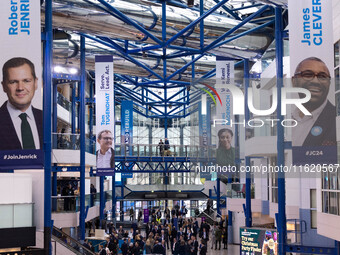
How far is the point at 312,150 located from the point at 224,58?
13.6 m

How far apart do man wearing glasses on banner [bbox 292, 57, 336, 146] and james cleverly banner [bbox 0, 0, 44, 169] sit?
729 centimetres

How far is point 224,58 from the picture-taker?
88.2ft

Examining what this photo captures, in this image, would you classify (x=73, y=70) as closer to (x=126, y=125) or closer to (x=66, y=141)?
(x=66, y=141)

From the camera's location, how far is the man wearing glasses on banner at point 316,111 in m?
13.9

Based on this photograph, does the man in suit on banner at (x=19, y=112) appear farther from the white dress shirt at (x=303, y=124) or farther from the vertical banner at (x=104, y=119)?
the vertical banner at (x=104, y=119)

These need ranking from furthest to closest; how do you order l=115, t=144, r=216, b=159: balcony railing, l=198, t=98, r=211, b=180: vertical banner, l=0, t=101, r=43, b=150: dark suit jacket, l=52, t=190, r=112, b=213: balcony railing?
l=115, t=144, r=216, b=159: balcony railing < l=198, t=98, r=211, b=180: vertical banner < l=52, t=190, r=112, b=213: balcony railing < l=0, t=101, r=43, b=150: dark suit jacket

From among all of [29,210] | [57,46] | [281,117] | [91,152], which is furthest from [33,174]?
[91,152]

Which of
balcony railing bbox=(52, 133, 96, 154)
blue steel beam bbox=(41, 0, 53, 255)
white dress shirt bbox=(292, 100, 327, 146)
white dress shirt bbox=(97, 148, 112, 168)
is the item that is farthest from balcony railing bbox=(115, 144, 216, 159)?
white dress shirt bbox=(292, 100, 327, 146)

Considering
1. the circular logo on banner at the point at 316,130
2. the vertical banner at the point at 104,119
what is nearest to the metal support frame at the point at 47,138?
the circular logo on banner at the point at 316,130

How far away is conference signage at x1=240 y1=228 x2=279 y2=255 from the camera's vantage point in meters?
19.0

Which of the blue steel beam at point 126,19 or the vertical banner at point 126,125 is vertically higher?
the blue steel beam at point 126,19

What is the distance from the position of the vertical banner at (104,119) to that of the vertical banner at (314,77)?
1366 centimetres

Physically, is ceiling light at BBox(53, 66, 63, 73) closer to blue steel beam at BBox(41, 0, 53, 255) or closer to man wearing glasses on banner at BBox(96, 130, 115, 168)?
man wearing glasses on banner at BBox(96, 130, 115, 168)

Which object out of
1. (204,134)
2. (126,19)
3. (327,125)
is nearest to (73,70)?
(126,19)
